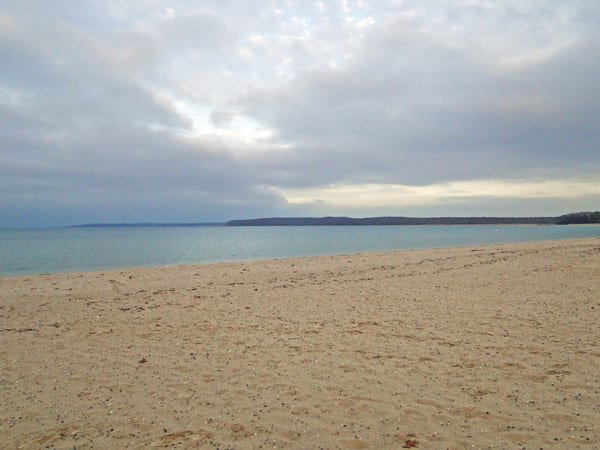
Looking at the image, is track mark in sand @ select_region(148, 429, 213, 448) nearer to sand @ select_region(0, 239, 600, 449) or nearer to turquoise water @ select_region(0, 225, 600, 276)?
sand @ select_region(0, 239, 600, 449)

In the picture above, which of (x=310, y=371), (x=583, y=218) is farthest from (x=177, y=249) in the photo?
(x=583, y=218)

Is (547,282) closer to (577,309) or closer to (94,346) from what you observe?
(577,309)

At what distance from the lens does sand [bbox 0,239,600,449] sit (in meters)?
4.14

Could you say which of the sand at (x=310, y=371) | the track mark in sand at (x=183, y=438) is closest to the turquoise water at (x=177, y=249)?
the sand at (x=310, y=371)

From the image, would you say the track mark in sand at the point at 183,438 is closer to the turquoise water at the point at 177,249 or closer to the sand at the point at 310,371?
the sand at the point at 310,371

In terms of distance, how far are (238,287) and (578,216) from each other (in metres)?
202

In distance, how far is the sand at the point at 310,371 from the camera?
4145 millimetres

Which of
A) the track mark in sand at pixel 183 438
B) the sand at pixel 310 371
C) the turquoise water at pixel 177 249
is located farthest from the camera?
the turquoise water at pixel 177 249

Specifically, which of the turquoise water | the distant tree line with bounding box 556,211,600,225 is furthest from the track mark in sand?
the distant tree line with bounding box 556,211,600,225

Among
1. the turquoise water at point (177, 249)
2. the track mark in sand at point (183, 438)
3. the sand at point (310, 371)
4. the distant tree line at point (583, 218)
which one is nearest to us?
the track mark in sand at point (183, 438)

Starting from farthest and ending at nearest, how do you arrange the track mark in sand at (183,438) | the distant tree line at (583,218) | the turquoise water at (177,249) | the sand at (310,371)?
the distant tree line at (583,218), the turquoise water at (177,249), the sand at (310,371), the track mark in sand at (183,438)

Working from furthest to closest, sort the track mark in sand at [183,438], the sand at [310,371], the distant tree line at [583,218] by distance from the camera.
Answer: the distant tree line at [583,218], the sand at [310,371], the track mark in sand at [183,438]

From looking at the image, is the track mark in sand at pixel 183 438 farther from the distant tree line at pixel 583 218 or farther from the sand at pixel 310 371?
the distant tree line at pixel 583 218

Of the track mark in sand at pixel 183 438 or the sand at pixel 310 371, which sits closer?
the track mark in sand at pixel 183 438
